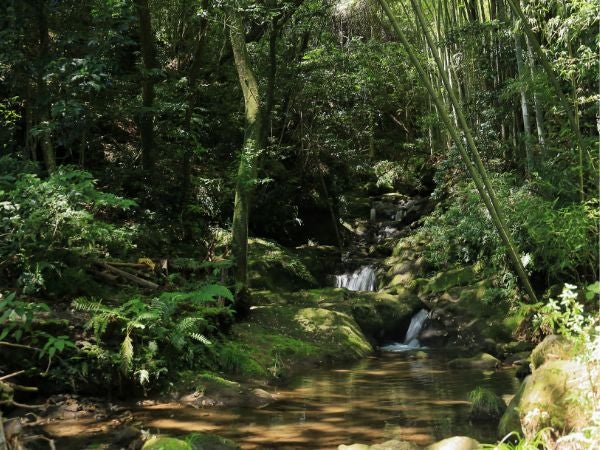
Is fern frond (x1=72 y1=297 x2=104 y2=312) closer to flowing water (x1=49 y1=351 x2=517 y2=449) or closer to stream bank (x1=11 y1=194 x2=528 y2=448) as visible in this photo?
stream bank (x1=11 y1=194 x2=528 y2=448)

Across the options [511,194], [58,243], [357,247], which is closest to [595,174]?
[511,194]

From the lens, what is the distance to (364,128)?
54.7ft

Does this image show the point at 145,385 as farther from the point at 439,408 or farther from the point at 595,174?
the point at 595,174

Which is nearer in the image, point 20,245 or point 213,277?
point 20,245

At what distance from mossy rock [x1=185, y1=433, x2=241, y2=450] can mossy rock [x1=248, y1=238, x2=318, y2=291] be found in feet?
23.1

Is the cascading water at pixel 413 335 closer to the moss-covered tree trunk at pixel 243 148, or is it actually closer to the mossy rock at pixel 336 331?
the mossy rock at pixel 336 331

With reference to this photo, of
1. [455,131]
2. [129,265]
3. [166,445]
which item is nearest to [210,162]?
[129,265]

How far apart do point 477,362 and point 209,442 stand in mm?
4955

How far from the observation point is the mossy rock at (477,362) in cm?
804

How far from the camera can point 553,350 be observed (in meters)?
4.84

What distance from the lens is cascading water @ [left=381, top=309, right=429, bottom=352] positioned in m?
10.1

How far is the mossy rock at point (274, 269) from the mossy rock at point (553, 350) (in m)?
7.18

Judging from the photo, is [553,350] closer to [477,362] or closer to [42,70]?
[477,362]

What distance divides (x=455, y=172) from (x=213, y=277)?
910cm
